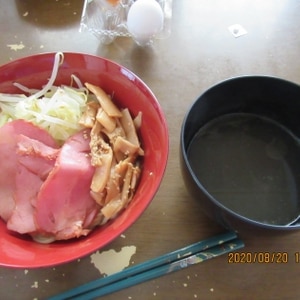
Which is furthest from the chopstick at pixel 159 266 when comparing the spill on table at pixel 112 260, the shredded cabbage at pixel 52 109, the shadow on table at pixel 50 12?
the shadow on table at pixel 50 12

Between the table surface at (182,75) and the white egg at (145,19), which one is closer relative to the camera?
the table surface at (182,75)

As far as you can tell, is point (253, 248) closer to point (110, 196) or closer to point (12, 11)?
point (110, 196)

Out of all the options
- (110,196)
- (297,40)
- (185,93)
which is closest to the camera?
(110,196)

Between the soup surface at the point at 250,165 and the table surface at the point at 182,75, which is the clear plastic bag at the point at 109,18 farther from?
the soup surface at the point at 250,165

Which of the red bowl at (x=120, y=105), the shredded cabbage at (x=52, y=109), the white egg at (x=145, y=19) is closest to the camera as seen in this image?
the red bowl at (x=120, y=105)

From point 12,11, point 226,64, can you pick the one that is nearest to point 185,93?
point 226,64

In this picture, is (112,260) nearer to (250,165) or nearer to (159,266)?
(159,266)
